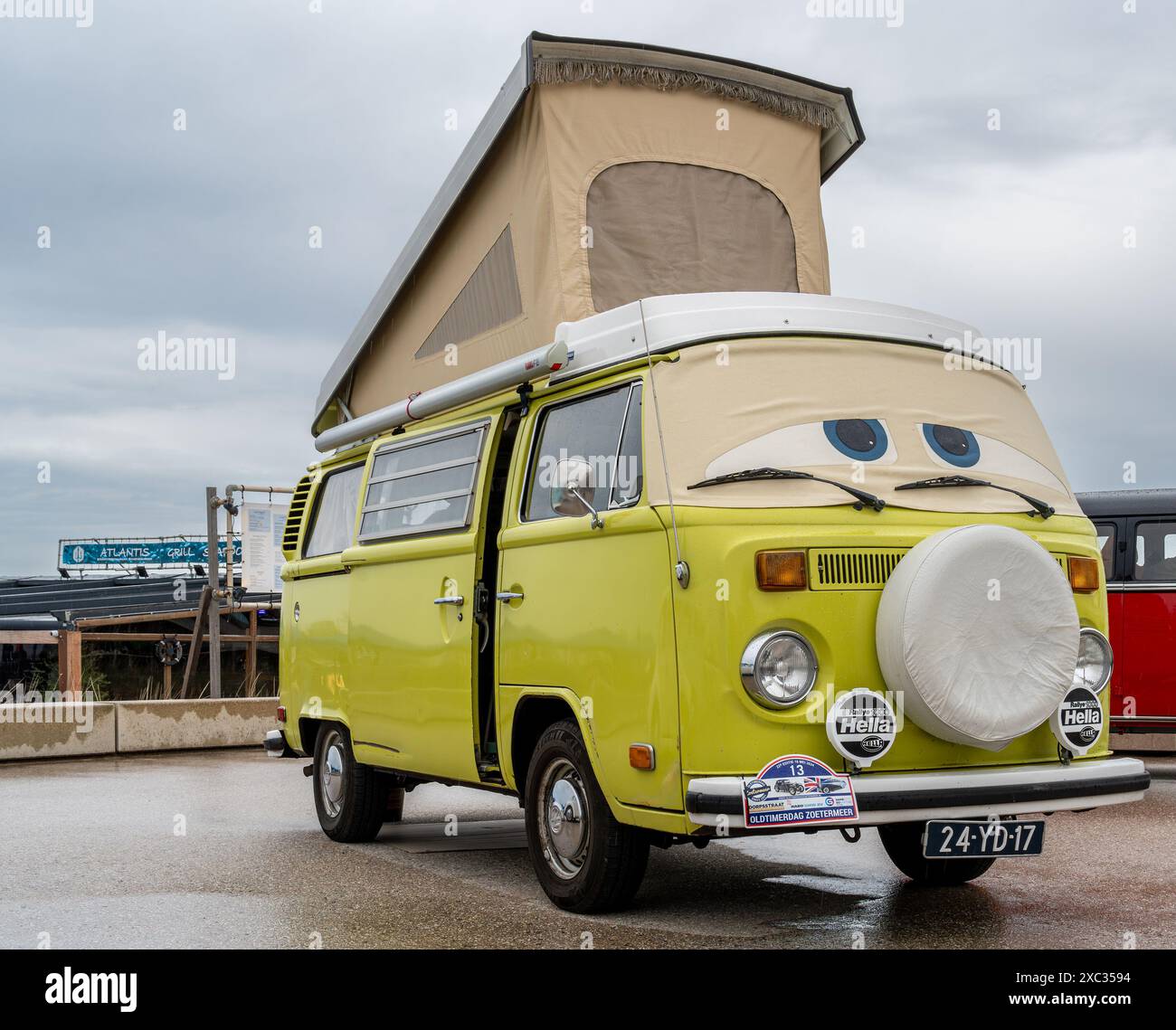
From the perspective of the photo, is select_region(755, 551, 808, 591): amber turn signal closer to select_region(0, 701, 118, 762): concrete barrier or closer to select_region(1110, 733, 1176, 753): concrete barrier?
select_region(1110, 733, 1176, 753): concrete barrier

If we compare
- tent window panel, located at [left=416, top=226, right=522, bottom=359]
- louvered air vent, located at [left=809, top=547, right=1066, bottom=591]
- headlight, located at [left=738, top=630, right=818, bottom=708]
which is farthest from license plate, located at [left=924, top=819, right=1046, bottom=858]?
tent window panel, located at [left=416, top=226, right=522, bottom=359]

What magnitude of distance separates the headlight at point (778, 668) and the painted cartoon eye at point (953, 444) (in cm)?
130

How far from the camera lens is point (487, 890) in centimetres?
754

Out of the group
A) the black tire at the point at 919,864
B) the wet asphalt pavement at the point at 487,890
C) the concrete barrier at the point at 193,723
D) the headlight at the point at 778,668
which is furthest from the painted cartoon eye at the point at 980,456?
the concrete barrier at the point at 193,723

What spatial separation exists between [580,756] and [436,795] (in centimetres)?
643

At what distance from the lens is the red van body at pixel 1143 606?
1262 centimetres

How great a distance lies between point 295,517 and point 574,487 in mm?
4673

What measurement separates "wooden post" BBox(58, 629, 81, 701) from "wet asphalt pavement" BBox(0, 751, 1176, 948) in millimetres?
14720

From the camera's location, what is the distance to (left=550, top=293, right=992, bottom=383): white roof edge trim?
6.52 meters

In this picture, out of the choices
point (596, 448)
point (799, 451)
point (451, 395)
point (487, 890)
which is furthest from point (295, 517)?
point (799, 451)

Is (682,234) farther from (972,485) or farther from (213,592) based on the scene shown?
(213,592)

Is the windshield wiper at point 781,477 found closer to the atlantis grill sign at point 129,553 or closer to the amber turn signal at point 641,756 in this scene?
the amber turn signal at point 641,756
